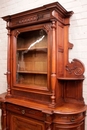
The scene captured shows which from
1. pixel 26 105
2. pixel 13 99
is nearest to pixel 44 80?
pixel 26 105

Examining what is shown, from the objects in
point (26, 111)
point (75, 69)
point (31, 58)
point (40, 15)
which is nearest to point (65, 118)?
point (26, 111)

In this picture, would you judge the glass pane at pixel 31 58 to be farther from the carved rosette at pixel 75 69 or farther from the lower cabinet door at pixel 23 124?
the lower cabinet door at pixel 23 124

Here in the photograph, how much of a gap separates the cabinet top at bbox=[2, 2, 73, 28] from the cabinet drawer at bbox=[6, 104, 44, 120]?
3.55 feet

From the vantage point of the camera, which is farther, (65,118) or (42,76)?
(42,76)

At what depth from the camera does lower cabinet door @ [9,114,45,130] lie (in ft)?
5.35

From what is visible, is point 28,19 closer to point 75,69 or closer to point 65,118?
point 75,69

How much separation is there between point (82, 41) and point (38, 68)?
2.23ft

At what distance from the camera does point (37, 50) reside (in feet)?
6.24

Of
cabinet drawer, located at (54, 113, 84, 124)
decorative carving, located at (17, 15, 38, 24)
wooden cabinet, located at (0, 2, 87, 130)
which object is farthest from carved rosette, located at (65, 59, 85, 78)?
decorative carving, located at (17, 15, 38, 24)

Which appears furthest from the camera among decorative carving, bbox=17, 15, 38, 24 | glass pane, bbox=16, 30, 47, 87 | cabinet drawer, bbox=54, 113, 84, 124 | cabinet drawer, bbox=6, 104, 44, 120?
glass pane, bbox=16, 30, 47, 87

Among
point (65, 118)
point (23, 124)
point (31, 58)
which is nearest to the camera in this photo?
point (65, 118)

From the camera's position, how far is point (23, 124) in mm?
1772

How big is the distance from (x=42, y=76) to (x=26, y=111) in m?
0.48

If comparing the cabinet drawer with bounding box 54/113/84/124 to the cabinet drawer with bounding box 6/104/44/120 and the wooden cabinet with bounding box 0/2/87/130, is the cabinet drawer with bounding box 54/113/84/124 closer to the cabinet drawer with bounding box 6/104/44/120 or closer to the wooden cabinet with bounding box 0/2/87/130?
the wooden cabinet with bounding box 0/2/87/130
